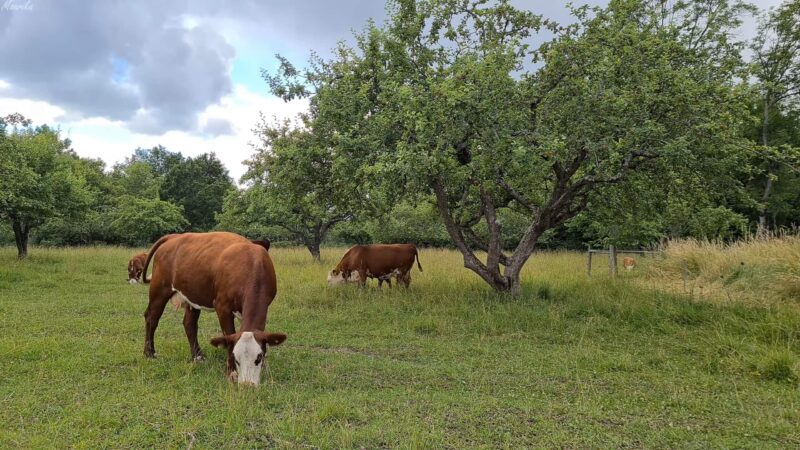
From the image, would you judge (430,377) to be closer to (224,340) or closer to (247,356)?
(247,356)

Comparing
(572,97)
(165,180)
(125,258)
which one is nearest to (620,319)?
(572,97)

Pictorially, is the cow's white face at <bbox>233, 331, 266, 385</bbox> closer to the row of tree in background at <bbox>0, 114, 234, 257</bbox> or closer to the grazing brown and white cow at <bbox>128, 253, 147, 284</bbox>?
the grazing brown and white cow at <bbox>128, 253, 147, 284</bbox>

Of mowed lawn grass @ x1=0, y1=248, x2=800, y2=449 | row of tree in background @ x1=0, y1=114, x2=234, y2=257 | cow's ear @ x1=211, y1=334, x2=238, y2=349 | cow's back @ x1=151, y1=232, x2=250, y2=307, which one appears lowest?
mowed lawn grass @ x1=0, y1=248, x2=800, y2=449

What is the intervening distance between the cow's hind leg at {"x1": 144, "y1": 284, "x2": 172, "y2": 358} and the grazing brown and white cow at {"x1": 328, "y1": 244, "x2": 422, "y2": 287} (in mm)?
6329

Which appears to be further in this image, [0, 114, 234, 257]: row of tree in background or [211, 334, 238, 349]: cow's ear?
[0, 114, 234, 257]: row of tree in background

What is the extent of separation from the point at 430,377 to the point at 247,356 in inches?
77.6

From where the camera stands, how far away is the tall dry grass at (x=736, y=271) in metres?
8.26

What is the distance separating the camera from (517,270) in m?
9.73

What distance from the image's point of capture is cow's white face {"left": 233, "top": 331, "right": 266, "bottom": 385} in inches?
185

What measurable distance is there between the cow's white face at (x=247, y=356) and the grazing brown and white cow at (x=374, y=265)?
7699mm

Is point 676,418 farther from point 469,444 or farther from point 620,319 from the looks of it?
point 620,319

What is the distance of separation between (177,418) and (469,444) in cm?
240

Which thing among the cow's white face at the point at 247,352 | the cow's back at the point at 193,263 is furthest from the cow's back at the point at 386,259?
the cow's white face at the point at 247,352

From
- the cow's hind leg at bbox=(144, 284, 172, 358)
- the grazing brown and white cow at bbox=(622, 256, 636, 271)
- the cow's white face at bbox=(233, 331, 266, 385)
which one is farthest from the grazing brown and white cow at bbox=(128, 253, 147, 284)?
the grazing brown and white cow at bbox=(622, 256, 636, 271)
